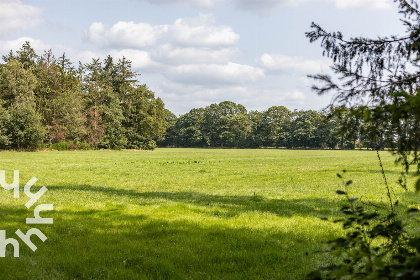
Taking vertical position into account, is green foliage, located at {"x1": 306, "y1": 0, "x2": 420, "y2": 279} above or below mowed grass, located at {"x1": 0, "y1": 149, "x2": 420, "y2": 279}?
above

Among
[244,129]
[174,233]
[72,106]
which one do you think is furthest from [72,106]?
[244,129]

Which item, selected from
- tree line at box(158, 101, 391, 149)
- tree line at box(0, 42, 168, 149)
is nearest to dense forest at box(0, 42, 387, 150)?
tree line at box(0, 42, 168, 149)

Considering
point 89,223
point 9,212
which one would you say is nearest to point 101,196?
point 9,212

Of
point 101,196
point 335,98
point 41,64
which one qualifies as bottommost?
point 101,196

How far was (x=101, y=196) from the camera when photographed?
37.9ft

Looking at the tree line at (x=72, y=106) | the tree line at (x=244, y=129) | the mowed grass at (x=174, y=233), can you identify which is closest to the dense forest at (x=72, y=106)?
the tree line at (x=72, y=106)

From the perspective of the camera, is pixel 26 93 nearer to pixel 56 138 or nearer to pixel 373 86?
pixel 56 138

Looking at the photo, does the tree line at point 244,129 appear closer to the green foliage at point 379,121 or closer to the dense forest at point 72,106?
the dense forest at point 72,106

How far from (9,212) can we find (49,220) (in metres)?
1.73

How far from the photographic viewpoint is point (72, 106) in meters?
55.7

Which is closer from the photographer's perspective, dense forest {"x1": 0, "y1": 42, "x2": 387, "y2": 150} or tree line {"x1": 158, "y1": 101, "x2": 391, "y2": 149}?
dense forest {"x1": 0, "y1": 42, "x2": 387, "y2": 150}

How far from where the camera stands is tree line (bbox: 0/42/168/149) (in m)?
47.2

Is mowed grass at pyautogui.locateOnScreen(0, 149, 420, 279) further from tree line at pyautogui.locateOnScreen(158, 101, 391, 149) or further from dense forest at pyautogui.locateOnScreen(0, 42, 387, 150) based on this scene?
tree line at pyautogui.locateOnScreen(158, 101, 391, 149)

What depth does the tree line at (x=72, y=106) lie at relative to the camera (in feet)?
155
